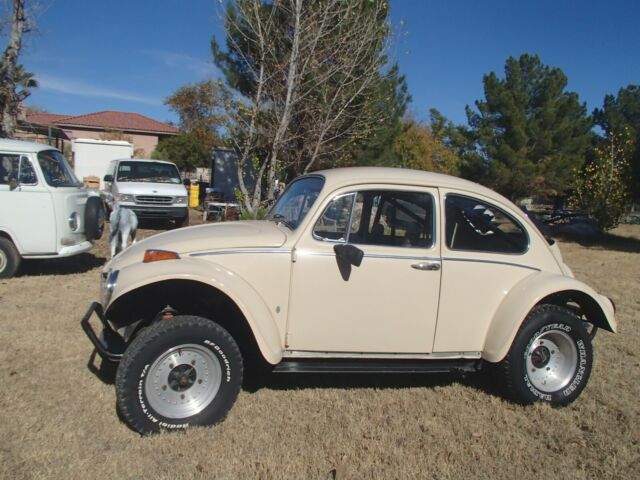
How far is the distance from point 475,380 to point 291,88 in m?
9.05

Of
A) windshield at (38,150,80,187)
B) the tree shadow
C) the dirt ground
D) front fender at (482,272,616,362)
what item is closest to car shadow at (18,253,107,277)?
windshield at (38,150,80,187)

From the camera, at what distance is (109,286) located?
354 cm

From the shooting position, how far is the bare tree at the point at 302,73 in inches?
478

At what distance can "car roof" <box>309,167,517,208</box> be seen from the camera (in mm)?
3957

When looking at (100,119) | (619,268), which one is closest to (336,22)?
(619,268)

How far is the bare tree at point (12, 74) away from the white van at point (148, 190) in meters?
2.57

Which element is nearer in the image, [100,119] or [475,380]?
[475,380]

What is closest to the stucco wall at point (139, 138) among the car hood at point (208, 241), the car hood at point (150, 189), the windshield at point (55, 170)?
the car hood at point (150, 189)

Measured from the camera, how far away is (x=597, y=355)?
5598 millimetres

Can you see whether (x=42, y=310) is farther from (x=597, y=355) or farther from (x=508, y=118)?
(x=508, y=118)

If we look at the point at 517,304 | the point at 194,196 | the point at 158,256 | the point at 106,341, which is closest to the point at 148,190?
the point at 194,196

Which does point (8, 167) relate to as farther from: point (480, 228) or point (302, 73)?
point (302, 73)

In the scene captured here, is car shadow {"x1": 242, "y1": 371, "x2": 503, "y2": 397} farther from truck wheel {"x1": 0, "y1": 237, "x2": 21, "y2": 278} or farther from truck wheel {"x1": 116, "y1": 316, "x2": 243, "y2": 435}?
truck wheel {"x1": 0, "y1": 237, "x2": 21, "y2": 278}

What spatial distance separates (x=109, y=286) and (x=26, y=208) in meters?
4.60
